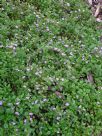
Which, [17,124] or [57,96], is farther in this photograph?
[57,96]

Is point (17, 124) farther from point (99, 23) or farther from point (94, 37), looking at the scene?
point (99, 23)

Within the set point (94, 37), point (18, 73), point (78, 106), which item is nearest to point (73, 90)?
point (78, 106)

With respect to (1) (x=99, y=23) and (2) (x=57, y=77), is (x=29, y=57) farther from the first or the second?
(1) (x=99, y=23)

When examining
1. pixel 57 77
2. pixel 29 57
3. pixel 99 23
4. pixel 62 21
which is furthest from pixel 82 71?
pixel 99 23

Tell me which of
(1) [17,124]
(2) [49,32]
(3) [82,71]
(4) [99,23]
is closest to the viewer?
(1) [17,124]

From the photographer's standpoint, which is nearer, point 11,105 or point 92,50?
point 11,105

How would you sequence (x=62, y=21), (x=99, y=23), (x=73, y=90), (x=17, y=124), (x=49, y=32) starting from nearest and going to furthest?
(x=17, y=124) → (x=73, y=90) → (x=49, y=32) → (x=62, y=21) → (x=99, y=23)
